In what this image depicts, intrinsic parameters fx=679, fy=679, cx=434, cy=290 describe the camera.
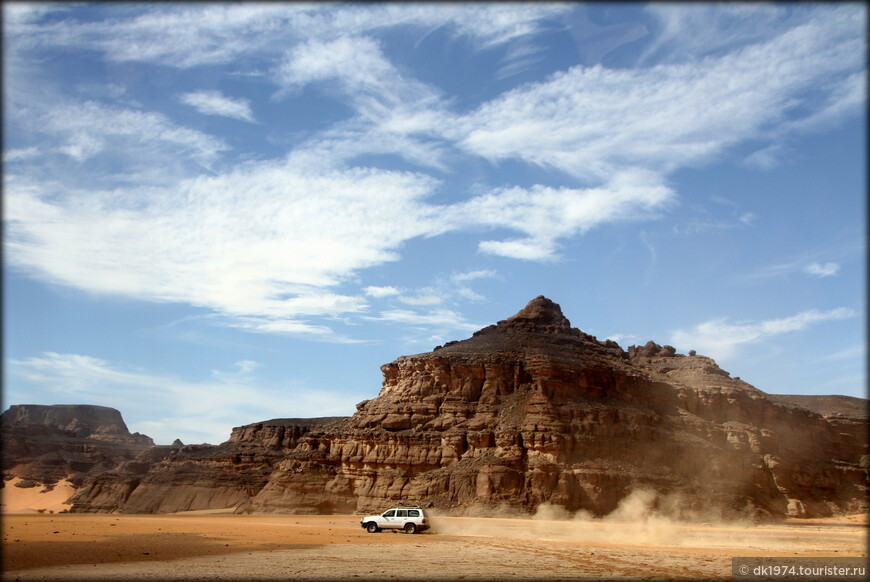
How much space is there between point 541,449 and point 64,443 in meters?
117

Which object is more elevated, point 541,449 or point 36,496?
point 541,449

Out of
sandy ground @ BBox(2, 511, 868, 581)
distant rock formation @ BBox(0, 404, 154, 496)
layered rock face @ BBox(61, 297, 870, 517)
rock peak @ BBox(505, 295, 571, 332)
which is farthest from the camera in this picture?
distant rock formation @ BBox(0, 404, 154, 496)

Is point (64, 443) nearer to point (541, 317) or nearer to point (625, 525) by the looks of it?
point (541, 317)

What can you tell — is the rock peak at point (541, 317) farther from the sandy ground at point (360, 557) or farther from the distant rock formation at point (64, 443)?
the distant rock formation at point (64, 443)

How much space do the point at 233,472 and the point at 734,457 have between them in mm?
68054

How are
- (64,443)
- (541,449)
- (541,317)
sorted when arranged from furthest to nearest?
(64,443)
(541,317)
(541,449)

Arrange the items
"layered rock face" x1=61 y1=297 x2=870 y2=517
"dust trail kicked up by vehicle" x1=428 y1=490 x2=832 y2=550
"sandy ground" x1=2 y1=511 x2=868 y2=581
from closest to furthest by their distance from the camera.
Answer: "sandy ground" x1=2 y1=511 x2=868 y2=581 → "dust trail kicked up by vehicle" x1=428 y1=490 x2=832 y2=550 → "layered rock face" x1=61 y1=297 x2=870 y2=517

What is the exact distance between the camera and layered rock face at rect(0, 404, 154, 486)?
12838 cm

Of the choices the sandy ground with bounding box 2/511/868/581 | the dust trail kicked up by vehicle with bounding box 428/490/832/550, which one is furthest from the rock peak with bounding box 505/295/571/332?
the sandy ground with bounding box 2/511/868/581

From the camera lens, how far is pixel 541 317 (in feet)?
350

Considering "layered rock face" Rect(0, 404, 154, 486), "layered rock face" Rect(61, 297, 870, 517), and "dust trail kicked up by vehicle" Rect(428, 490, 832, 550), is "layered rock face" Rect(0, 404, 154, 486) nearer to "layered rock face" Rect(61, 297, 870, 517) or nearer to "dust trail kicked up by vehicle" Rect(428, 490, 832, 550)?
"layered rock face" Rect(61, 297, 870, 517)

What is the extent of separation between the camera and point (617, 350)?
10981cm

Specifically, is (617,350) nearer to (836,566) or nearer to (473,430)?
(473,430)

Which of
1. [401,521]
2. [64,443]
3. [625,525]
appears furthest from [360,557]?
[64,443]
